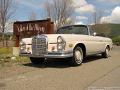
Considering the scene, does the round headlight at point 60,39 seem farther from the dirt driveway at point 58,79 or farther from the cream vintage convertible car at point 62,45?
the dirt driveway at point 58,79

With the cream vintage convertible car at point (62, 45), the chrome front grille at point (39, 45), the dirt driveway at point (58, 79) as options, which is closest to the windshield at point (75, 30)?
the cream vintage convertible car at point (62, 45)

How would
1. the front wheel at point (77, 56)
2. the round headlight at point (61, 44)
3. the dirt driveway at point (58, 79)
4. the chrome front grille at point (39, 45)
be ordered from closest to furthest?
1. the dirt driveway at point (58, 79)
2. the round headlight at point (61, 44)
3. the chrome front grille at point (39, 45)
4. the front wheel at point (77, 56)

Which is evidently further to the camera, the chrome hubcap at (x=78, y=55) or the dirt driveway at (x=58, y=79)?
the chrome hubcap at (x=78, y=55)

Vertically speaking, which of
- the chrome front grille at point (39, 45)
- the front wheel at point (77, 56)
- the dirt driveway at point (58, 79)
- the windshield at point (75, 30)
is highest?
the windshield at point (75, 30)

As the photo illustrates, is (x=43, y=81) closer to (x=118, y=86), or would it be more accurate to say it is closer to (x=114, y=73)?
(x=118, y=86)

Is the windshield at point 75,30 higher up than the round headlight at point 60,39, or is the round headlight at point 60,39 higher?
the windshield at point 75,30

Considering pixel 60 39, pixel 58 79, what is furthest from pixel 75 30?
pixel 58 79

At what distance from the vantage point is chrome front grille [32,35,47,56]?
1041cm

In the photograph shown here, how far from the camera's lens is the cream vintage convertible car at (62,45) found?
10180 mm

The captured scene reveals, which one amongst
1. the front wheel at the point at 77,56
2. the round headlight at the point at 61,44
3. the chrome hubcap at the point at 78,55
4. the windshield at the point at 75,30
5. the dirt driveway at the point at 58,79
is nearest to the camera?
the dirt driveway at the point at 58,79

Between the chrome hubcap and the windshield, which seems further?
the windshield

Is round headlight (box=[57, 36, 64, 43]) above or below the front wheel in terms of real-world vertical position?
above

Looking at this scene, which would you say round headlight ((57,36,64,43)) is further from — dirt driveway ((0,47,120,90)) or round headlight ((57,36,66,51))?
dirt driveway ((0,47,120,90))

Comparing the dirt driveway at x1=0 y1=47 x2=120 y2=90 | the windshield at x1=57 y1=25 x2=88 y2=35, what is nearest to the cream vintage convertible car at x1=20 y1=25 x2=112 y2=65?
the windshield at x1=57 y1=25 x2=88 y2=35
